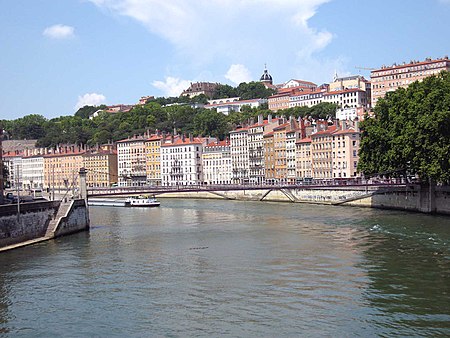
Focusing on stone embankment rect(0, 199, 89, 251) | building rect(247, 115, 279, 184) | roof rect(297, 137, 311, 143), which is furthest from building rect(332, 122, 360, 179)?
stone embankment rect(0, 199, 89, 251)

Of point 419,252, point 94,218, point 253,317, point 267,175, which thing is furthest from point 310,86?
point 253,317

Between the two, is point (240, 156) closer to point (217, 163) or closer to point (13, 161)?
point (217, 163)

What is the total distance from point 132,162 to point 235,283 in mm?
100693

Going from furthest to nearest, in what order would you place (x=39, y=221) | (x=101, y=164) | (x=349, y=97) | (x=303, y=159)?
(x=349, y=97)
(x=101, y=164)
(x=303, y=159)
(x=39, y=221)

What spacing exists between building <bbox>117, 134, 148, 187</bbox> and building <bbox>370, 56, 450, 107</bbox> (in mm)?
42193

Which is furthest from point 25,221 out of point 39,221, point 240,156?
point 240,156

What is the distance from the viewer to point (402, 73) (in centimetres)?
12962

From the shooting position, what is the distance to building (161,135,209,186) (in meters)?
114

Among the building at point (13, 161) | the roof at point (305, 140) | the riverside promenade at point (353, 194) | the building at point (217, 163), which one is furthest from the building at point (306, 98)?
the riverside promenade at point (353, 194)

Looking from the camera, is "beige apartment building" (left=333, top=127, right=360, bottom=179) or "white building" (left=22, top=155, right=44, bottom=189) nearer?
"beige apartment building" (left=333, top=127, right=360, bottom=179)

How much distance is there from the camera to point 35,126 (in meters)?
174

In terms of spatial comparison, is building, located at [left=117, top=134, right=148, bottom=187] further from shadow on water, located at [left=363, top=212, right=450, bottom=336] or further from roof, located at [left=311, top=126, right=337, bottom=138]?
shadow on water, located at [left=363, top=212, right=450, bottom=336]

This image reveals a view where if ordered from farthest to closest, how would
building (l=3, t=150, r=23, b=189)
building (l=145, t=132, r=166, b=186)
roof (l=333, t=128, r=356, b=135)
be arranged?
building (l=3, t=150, r=23, b=189) < building (l=145, t=132, r=166, b=186) < roof (l=333, t=128, r=356, b=135)

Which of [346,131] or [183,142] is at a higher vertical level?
[183,142]
